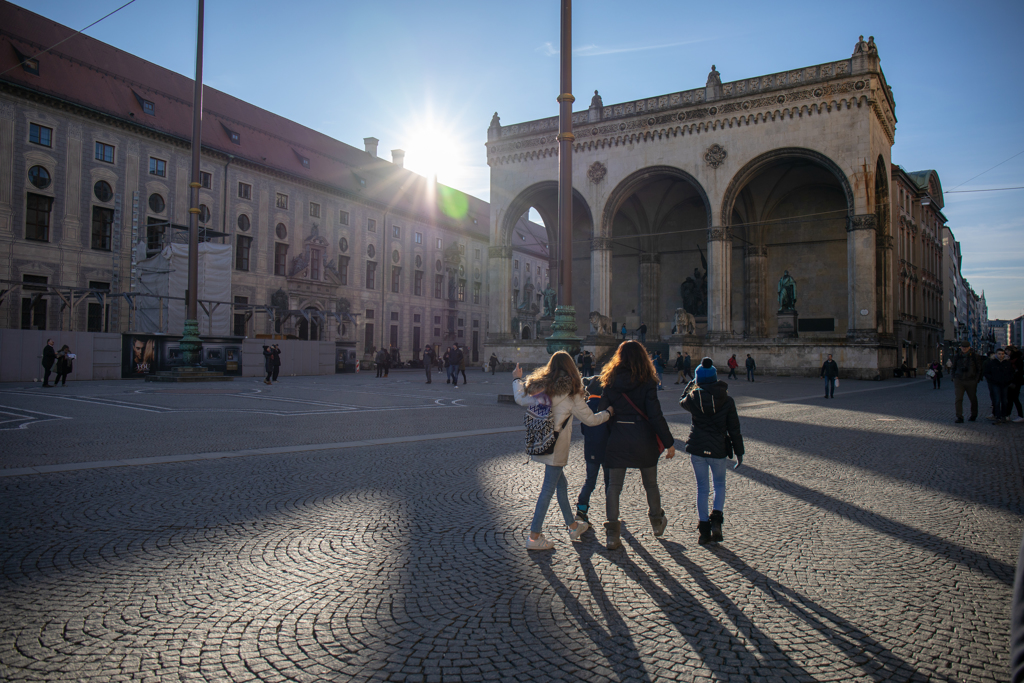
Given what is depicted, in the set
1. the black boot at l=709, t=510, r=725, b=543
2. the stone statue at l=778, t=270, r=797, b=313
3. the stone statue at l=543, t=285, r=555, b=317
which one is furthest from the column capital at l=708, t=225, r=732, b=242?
the black boot at l=709, t=510, r=725, b=543

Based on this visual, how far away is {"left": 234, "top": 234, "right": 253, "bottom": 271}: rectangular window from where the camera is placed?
137 ft

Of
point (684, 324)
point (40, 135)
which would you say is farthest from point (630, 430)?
point (40, 135)

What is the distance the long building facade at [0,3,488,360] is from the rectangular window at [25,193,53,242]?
0.07 meters

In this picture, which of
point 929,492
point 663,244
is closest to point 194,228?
point 929,492

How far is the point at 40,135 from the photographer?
3194cm

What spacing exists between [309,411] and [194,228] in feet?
36.0

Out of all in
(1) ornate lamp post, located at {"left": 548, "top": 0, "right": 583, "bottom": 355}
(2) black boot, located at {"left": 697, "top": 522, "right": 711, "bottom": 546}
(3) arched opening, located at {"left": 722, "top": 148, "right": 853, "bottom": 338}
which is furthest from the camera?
(3) arched opening, located at {"left": 722, "top": 148, "right": 853, "bottom": 338}

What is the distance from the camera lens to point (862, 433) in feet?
37.2

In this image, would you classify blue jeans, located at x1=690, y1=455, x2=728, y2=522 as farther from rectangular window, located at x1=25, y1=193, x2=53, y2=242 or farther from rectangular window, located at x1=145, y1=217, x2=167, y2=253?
rectangular window, located at x1=145, y1=217, x2=167, y2=253

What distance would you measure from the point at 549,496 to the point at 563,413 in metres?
0.61

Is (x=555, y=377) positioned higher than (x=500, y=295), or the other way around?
(x=500, y=295)

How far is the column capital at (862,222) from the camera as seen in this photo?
3275 centimetres

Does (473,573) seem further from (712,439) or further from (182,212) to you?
(182,212)

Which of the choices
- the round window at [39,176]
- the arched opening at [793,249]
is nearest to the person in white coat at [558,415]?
the round window at [39,176]
